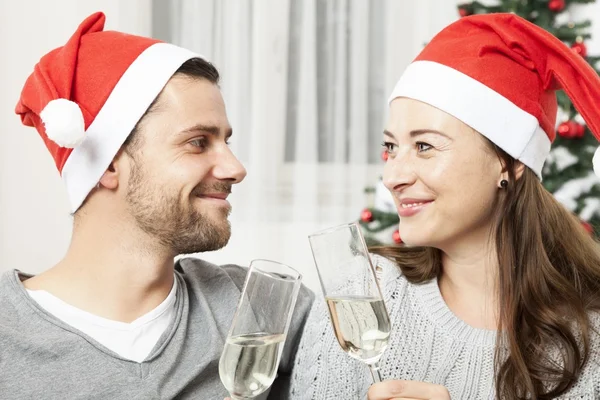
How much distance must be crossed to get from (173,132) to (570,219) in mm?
1059

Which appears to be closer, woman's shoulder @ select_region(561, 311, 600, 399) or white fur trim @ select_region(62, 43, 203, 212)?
woman's shoulder @ select_region(561, 311, 600, 399)

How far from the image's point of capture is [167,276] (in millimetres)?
1839

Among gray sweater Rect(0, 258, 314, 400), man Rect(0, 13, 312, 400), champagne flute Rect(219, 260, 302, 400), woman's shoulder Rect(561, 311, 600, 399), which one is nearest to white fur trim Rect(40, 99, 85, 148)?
man Rect(0, 13, 312, 400)

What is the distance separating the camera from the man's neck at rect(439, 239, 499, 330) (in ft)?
6.09

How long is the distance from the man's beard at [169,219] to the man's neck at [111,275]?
0.03 meters

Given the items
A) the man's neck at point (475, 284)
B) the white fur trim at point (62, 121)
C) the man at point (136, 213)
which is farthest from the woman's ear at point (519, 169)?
the white fur trim at point (62, 121)

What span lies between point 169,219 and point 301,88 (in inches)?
80.3

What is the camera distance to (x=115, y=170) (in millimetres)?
1837

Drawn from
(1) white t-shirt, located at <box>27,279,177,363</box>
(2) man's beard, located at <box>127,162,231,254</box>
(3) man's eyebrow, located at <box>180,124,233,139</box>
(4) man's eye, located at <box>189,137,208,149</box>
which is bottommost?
(1) white t-shirt, located at <box>27,279,177,363</box>

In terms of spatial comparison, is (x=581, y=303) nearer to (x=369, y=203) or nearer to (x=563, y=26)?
(x=563, y=26)

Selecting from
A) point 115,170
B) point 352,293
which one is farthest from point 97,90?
point 352,293

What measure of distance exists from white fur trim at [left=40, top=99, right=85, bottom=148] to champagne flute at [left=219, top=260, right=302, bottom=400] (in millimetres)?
649

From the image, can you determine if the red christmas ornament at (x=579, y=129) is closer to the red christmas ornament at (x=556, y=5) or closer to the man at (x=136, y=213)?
the red christmas ornament at (x=556, y=5)

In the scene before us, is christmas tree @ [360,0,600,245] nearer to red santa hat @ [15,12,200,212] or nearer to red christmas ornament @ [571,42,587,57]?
red christmas ornament @ [571,42,587,57]
